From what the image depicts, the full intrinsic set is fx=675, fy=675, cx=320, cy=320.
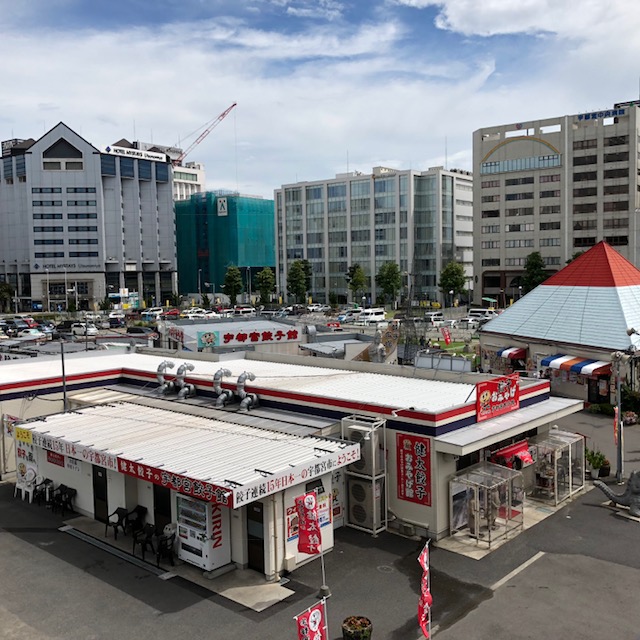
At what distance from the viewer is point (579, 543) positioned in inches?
850

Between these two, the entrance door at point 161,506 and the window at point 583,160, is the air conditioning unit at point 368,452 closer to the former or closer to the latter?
the entrance door at point 161,506

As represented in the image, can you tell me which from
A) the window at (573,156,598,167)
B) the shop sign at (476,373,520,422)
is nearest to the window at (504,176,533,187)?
the window at (573,156,598,167)

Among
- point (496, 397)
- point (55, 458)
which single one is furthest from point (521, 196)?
point (55, 458)

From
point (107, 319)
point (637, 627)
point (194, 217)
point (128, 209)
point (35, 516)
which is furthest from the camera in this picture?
point (194, 217)

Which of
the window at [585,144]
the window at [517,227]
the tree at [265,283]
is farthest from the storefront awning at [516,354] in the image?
the tree at [265,283]

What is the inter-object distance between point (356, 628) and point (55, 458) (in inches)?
605

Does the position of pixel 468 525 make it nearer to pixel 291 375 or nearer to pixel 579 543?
pixel 579 543

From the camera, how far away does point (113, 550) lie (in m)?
21.5

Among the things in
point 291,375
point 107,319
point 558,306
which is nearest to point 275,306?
point 107,319

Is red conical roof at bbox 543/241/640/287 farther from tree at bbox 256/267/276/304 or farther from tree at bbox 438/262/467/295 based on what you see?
tree at bbox 256/267/276/304

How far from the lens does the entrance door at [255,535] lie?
19656 millimetres

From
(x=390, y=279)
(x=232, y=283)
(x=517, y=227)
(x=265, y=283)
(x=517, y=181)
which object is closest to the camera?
(x=517, y=181)

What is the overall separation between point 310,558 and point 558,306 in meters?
33.4

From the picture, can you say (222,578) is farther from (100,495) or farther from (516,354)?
(516,354)
